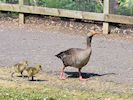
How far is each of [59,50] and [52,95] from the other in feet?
15.5

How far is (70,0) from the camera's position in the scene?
59.1 feet

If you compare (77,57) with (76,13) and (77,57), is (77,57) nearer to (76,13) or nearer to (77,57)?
(77,57)

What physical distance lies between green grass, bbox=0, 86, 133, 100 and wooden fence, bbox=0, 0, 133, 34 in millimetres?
6476

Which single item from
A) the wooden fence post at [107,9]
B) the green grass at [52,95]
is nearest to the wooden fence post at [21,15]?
the wooden fence post at [107,9]

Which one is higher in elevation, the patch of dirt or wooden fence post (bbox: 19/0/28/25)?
wooden fence post (bbox: 19/0/28/25)

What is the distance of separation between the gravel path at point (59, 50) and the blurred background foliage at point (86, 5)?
1.01 metres

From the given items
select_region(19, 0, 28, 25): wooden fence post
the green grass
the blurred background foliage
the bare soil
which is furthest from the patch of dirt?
select_region(19, 0, 28, 25): wooden fence post

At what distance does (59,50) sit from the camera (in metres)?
15.1

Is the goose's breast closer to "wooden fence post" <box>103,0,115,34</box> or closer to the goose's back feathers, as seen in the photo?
the goose's back feathers

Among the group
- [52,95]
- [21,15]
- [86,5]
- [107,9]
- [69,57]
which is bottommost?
[52,95]

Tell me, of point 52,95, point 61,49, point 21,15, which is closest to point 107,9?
point 61,49

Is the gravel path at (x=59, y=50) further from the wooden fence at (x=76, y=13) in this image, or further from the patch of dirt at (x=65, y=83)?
the wooden fence at (x=76, y=13)

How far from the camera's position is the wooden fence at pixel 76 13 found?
17.1 m

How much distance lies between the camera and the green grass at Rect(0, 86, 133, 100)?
10.2 metres
